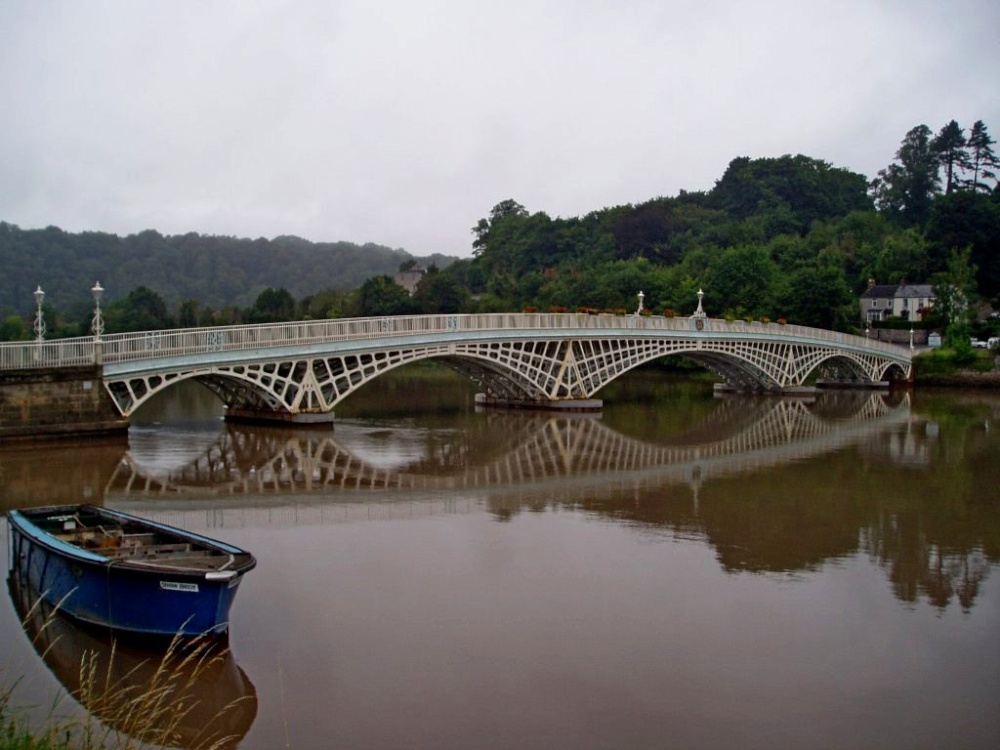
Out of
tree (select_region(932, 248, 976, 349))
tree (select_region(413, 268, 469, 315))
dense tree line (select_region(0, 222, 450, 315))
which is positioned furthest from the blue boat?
dense tree line (select_region(0, 222, 450, 315))

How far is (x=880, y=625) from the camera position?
12.2 m

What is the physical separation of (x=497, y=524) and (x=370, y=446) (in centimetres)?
1034

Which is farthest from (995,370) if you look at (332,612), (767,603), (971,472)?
(332,612)

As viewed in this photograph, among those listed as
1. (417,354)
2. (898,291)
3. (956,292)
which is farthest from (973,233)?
(417,354)

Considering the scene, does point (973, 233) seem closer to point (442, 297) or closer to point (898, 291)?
point (898, 291)

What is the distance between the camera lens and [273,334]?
2919cm

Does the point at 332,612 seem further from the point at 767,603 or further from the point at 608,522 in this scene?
the point at 608,522

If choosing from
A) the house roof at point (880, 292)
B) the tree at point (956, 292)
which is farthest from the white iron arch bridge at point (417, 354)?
the house roof at point (880, 292)

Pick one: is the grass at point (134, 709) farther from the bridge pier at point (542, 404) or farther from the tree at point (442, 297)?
the tree at point (442, 297)

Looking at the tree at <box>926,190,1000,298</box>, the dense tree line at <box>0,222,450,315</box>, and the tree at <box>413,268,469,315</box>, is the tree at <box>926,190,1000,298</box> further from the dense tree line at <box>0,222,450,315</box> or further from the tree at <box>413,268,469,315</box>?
the dense tree line at <box>0,222,450,315</box>

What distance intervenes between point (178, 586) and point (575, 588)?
5404 mm

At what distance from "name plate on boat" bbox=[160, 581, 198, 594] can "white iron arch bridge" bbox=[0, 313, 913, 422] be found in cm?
1624

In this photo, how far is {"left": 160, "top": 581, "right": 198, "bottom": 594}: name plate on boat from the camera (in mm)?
10406

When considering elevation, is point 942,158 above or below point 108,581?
→ above
